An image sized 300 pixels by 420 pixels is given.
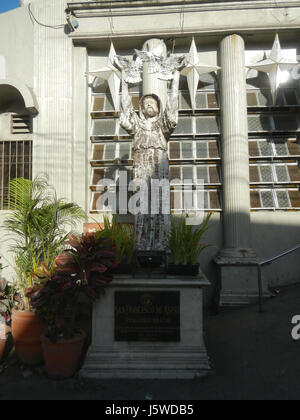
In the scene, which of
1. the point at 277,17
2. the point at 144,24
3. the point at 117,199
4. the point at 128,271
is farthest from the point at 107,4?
the point at 128,271

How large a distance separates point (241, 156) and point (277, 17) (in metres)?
3.85

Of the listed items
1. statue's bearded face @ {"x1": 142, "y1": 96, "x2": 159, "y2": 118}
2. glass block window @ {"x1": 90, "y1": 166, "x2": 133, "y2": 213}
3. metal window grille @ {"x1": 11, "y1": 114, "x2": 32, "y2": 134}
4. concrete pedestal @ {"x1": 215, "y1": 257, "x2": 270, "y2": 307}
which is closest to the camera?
statue's bearded face @ {"x1": 142, "y1": 96, "x2": 159, "y2": 118}

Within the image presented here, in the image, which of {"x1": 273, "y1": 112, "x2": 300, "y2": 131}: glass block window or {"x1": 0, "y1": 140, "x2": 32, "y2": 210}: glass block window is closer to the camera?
{"x1": 273, "y1": 112, "x2": 300, "y2": 131}: glass block window

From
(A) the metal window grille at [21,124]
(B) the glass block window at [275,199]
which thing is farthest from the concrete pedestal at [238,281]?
(A) the metal window grille at [21,124]

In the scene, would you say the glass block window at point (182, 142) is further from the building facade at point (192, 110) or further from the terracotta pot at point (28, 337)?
the terracotta pot at point (28, 337)

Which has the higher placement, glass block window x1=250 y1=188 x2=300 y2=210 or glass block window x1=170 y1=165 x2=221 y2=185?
glass block window x1=170 y1=165 x2=221 y2=185

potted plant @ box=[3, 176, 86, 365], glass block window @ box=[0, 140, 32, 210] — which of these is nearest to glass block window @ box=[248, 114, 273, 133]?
potted plant @ box=[3, 176, 86, 365]

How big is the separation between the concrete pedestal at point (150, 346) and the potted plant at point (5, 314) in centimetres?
138

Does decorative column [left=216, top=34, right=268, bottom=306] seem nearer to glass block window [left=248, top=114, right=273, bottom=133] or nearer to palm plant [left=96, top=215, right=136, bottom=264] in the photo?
glass block window [left=248, top=114, right=273, bottom=133]

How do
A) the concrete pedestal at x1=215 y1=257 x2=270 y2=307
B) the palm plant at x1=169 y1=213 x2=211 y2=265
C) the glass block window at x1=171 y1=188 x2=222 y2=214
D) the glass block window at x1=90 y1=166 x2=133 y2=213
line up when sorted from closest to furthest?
the palm plant at x1=169 y1=213 x2=211 y2=265 < the concrete pedestal at x1=215 y1=257 x2=270 y2=307 < the glass block window at x1=171 y1=188 x2=222 y2=214 < the glass block window at x1=90 y1=166 x2=133 y2=213

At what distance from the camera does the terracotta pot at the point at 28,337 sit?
4.34m

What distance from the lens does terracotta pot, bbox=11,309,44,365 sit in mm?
4336

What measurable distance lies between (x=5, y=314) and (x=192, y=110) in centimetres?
668

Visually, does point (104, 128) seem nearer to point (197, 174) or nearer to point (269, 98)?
point (197, 174)
